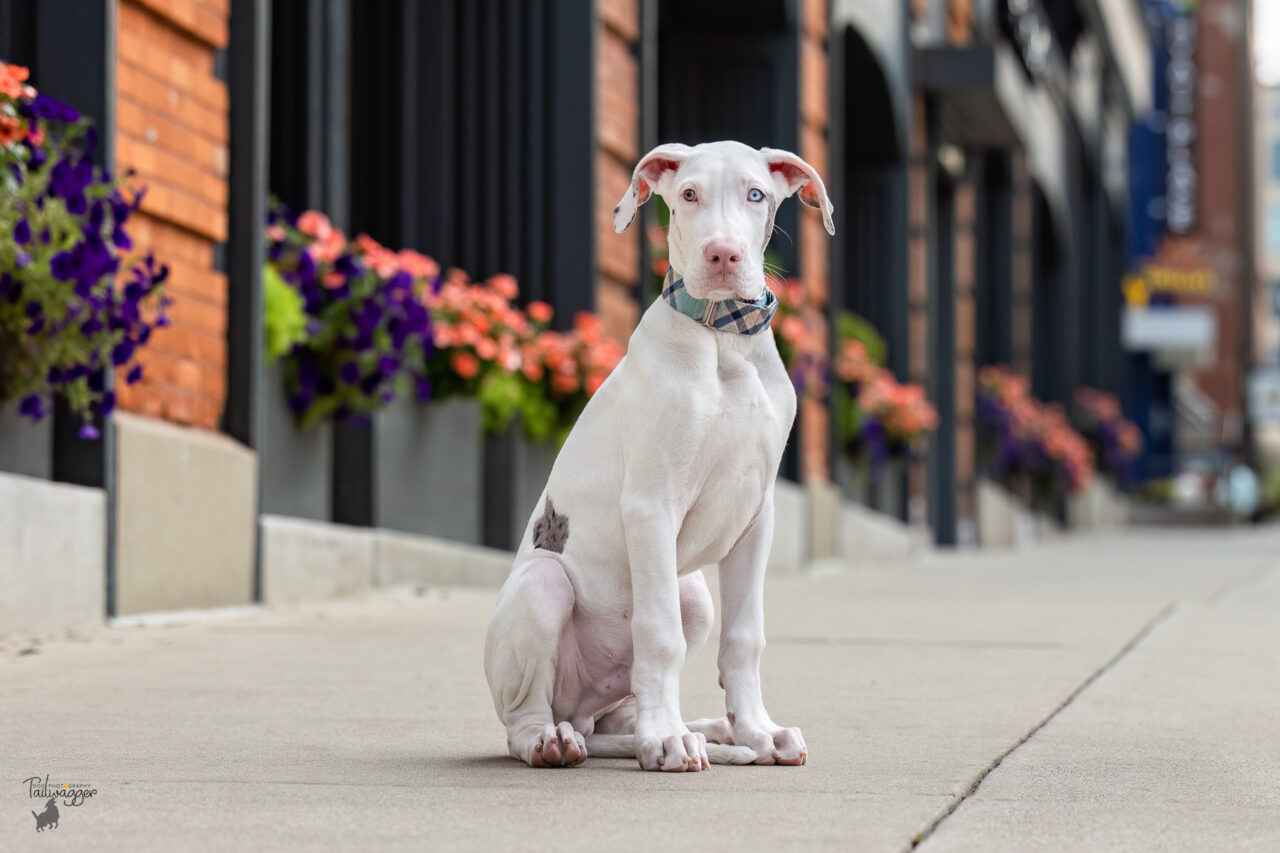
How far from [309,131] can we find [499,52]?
199 centimetres

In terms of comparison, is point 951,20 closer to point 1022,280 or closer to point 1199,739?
point 1022,280

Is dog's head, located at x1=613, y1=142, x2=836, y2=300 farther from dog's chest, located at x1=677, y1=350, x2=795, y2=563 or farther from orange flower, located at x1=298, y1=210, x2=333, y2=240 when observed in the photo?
orange flower, located at x1=298, y1=210, x2=333, y2=240

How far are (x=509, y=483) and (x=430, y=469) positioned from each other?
0.65m

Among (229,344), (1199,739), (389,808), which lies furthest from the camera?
(229,344)

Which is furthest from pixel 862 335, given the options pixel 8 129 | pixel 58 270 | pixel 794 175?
pixel 794 175

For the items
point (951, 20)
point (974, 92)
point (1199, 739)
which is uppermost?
point (951, 20)

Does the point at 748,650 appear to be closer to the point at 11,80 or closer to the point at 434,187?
the point at 11,80

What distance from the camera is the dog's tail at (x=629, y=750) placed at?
4.11 metres

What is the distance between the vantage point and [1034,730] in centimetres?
476

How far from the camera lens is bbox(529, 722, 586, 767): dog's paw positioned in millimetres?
4035

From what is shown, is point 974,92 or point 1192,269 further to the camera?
point 1192,269

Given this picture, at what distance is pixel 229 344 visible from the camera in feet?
26.9

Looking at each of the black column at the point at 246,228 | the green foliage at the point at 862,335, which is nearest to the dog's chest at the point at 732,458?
the black column at the point at 246,228

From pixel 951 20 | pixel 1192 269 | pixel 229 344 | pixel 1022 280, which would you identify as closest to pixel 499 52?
pixel 229 344
